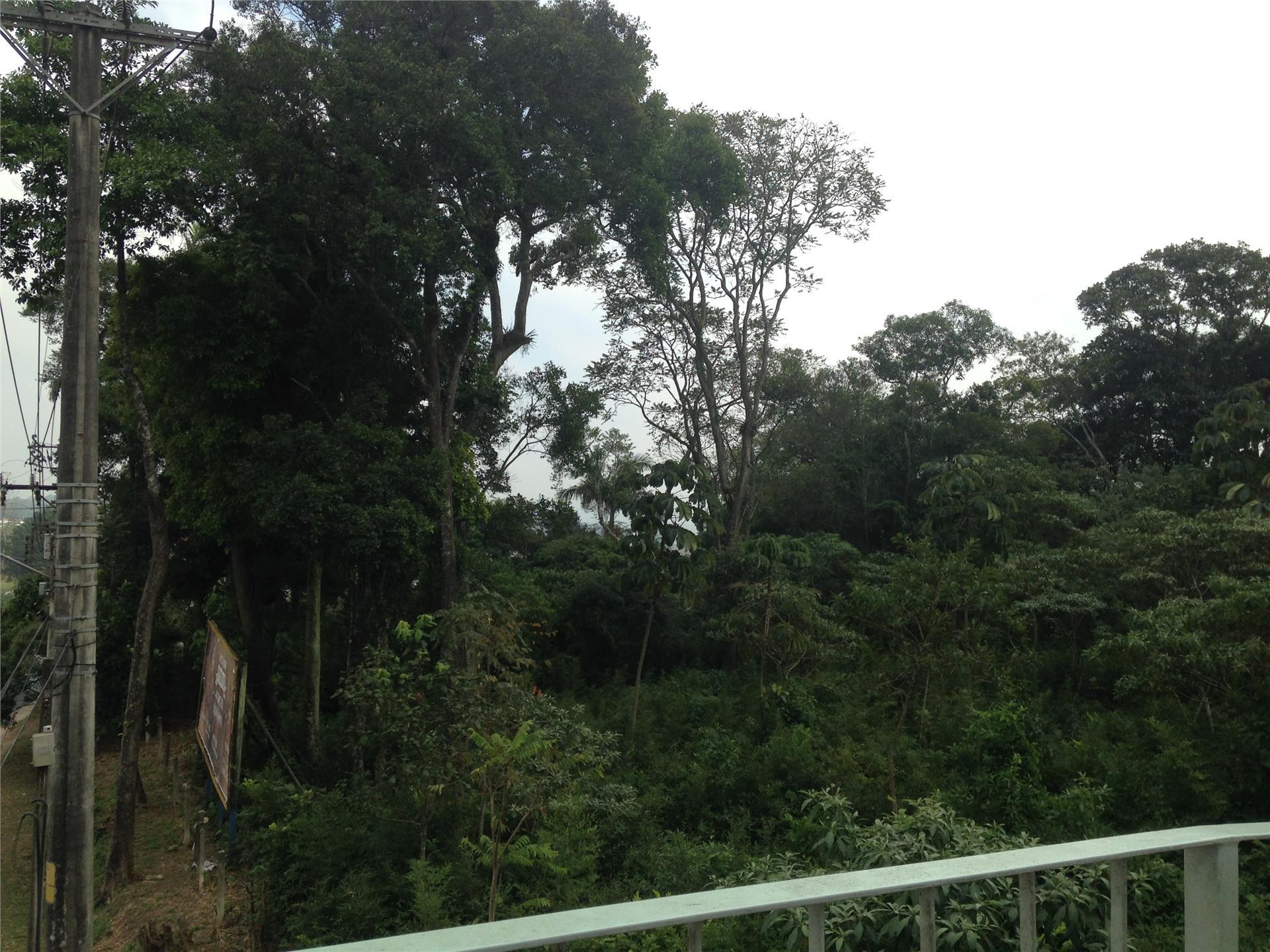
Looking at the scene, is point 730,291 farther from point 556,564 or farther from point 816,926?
point 816,926

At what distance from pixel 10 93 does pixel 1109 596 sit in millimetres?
16876

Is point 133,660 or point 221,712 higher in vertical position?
point 133,660

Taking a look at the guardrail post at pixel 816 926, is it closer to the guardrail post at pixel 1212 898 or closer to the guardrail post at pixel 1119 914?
the guardrail post at pixel 1119 914

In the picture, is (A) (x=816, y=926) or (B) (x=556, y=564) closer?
(A) (x=816, y=926)

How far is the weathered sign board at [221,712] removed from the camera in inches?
358

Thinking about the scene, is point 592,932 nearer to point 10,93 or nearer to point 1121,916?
point 1121,916

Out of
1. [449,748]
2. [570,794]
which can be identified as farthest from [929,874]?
[449,748]

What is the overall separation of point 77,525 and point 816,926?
5728mm

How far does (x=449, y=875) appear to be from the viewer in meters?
7.59

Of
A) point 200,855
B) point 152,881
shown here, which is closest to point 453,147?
point 200,855

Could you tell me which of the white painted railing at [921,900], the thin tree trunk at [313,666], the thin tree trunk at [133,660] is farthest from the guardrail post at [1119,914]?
the thin tree trunk at [313,666]

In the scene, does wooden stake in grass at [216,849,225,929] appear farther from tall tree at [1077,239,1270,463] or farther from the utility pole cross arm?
tall tree at [1077,239,1270,463]

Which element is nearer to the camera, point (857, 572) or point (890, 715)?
point (890, 715)

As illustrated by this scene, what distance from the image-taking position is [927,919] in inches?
66.2
